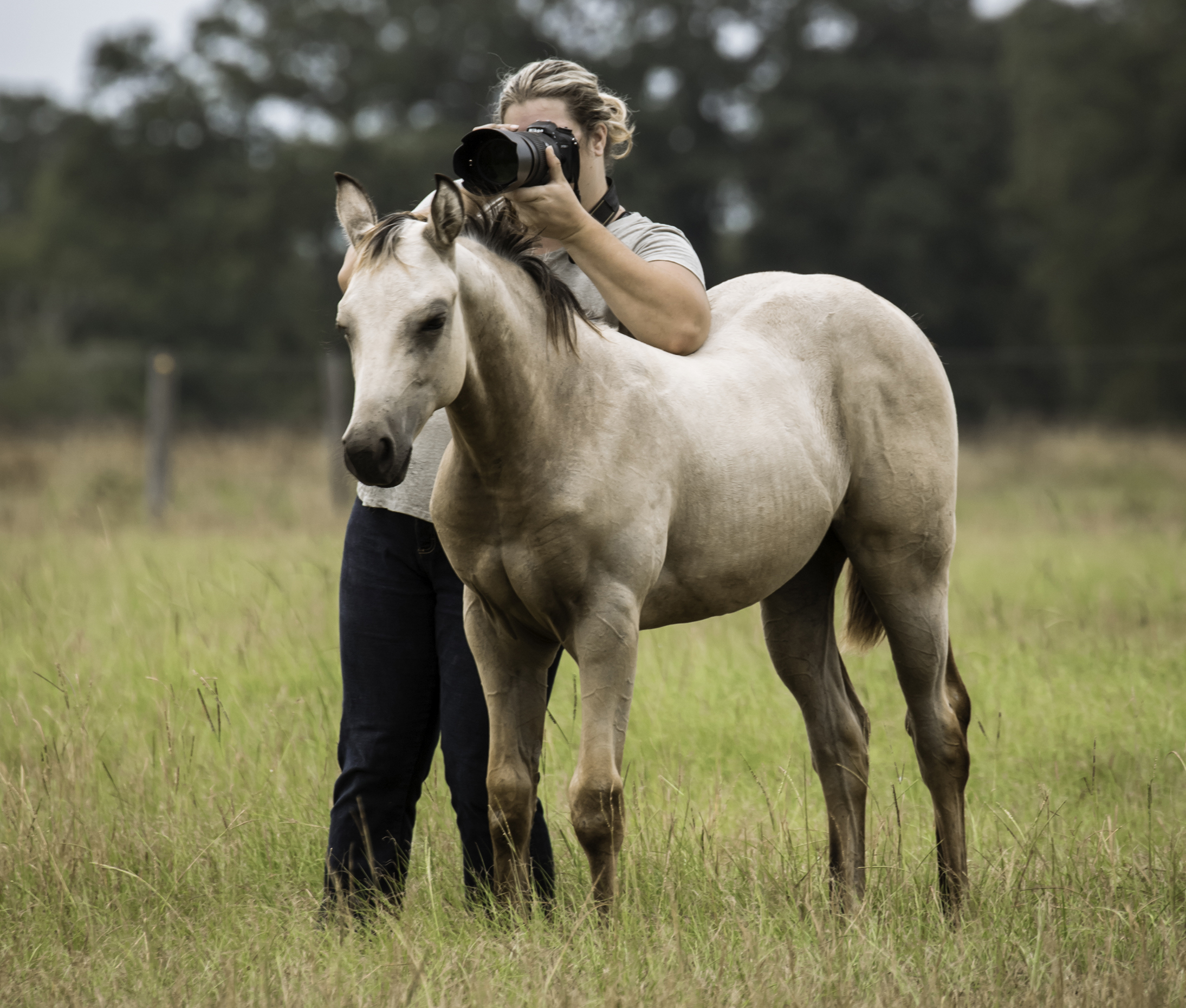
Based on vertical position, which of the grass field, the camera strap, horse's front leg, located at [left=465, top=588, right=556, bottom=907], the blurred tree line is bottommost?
the grass field

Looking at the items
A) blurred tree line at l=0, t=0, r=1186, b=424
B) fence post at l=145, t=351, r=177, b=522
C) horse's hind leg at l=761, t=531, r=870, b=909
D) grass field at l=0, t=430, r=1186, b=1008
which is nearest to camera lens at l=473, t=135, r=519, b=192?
horse's hind leg at l=761, t=531, r=870, b=909

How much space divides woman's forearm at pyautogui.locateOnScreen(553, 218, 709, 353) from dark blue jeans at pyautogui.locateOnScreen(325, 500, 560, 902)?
0.76 meters

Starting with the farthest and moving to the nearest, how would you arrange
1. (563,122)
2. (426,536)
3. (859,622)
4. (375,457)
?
(859,622) < (426,536) < (563,122) < (375,457)

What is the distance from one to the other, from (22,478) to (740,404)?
11579mm

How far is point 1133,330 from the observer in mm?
23953

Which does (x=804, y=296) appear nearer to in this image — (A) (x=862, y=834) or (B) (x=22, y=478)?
(A) (x=862, y=834)

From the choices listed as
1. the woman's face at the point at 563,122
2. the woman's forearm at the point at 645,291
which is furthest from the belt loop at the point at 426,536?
the woman's face at the point at 563,122

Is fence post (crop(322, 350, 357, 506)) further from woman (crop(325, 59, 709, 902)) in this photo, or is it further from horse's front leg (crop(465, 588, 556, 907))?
horse's front leg (crop(465, 588, 556, 907))

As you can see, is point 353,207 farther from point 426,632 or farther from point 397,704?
point 397,704

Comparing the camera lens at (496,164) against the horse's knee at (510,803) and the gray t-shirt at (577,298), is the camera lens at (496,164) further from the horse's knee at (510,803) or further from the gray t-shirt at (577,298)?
the horse's knee at (510,803)

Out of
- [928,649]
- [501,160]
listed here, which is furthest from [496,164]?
[928,649]

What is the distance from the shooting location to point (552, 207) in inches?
102

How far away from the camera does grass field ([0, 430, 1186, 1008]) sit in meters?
2.56

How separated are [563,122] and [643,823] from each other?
202 cm
